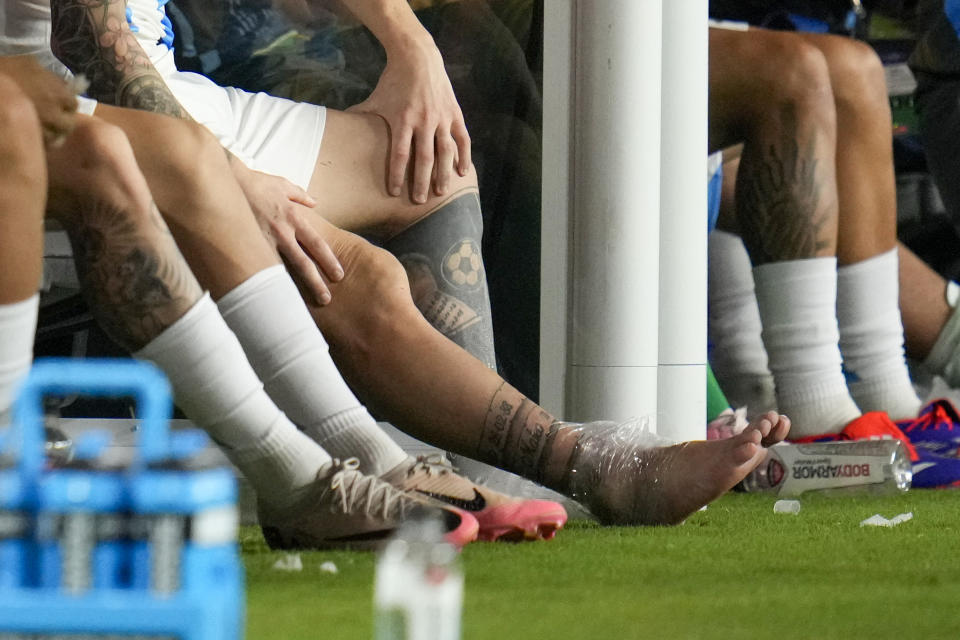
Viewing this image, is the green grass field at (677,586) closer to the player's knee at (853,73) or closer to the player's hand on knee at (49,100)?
the player's hand on knee at (49,100)

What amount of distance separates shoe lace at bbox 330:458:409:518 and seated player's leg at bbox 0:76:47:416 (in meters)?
0.32

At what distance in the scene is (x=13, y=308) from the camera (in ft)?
4.16

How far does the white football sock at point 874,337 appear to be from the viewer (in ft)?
8.89

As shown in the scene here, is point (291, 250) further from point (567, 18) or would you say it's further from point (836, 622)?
point (836, 622)

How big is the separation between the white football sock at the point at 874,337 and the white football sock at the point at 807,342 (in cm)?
16

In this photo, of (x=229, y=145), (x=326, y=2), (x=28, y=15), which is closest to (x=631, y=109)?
(x=326, y=2)

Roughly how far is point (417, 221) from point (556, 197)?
26 cm

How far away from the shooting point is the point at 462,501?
156 centimetres

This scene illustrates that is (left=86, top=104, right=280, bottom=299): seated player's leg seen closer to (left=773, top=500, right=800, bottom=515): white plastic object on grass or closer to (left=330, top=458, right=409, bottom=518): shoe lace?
(left=330, top=458, right=409, bottom=518): shoe lace

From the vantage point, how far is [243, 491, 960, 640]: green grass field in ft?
3.35

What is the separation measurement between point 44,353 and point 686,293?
0.89 metres

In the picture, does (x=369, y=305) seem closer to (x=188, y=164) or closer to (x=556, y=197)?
(x=188, y=164)

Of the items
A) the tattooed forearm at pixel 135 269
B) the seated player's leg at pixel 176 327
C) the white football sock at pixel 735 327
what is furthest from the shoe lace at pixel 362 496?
the white football sock at pixel 735 327

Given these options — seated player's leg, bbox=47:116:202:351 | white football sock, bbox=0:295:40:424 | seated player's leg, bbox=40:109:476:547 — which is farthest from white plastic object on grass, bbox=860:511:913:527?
white football sock, bbox=0:295:40:424
